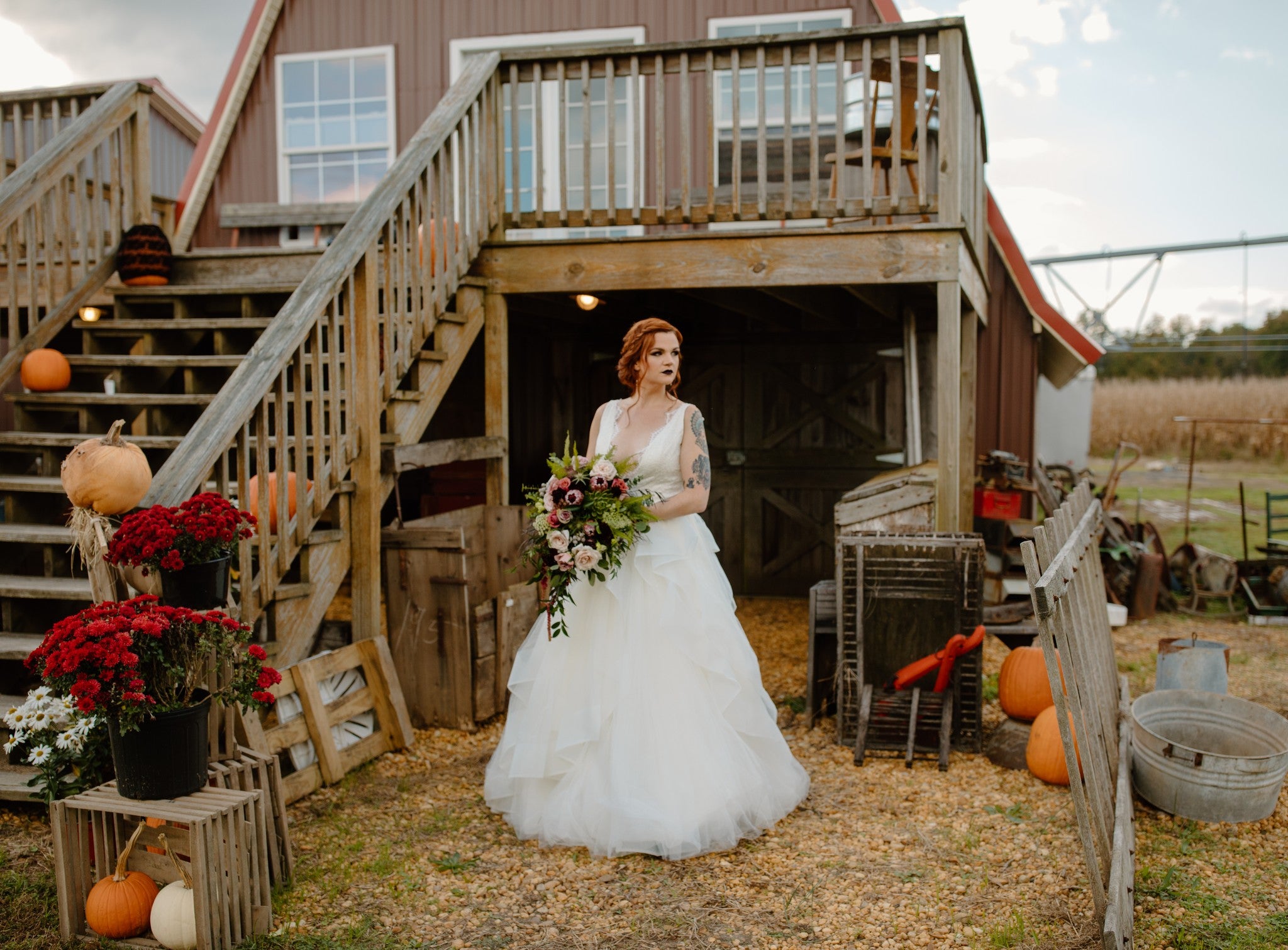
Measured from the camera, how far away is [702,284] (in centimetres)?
621

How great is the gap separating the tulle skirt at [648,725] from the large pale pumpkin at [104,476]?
1761 mm

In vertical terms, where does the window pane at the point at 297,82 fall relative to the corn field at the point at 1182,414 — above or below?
above

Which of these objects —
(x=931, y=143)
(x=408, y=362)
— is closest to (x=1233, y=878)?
(x=408, y=362)

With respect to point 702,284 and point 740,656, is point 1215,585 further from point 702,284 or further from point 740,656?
point 740,656

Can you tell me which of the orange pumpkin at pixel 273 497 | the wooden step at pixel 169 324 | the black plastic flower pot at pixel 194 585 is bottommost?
the black plastic flower pot at pixel 194 585

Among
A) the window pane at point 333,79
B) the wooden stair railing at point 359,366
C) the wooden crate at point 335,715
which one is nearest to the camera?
the wooden stair railing at point 359,366

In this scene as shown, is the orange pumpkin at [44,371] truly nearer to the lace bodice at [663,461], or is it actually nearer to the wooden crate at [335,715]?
the wooden crate at [335,715]

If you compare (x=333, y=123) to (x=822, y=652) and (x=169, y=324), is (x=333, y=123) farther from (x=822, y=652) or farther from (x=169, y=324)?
(x=822, y=652)

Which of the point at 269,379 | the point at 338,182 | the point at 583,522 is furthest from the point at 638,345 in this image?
the point at 338,182

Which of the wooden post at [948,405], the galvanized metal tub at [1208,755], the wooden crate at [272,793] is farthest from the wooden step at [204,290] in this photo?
the galvanized metal tub at [1208,755]

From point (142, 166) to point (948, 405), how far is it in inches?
222

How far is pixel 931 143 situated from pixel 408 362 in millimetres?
5740

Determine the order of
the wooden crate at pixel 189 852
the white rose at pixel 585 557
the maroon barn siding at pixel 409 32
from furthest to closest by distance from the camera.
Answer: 1. the maroon barn siding at pixel 409 32
2. the white rose at pixel 585 557
3. the wooden crate at pixel 189 852

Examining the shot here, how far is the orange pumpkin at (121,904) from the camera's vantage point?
10.5 ft
